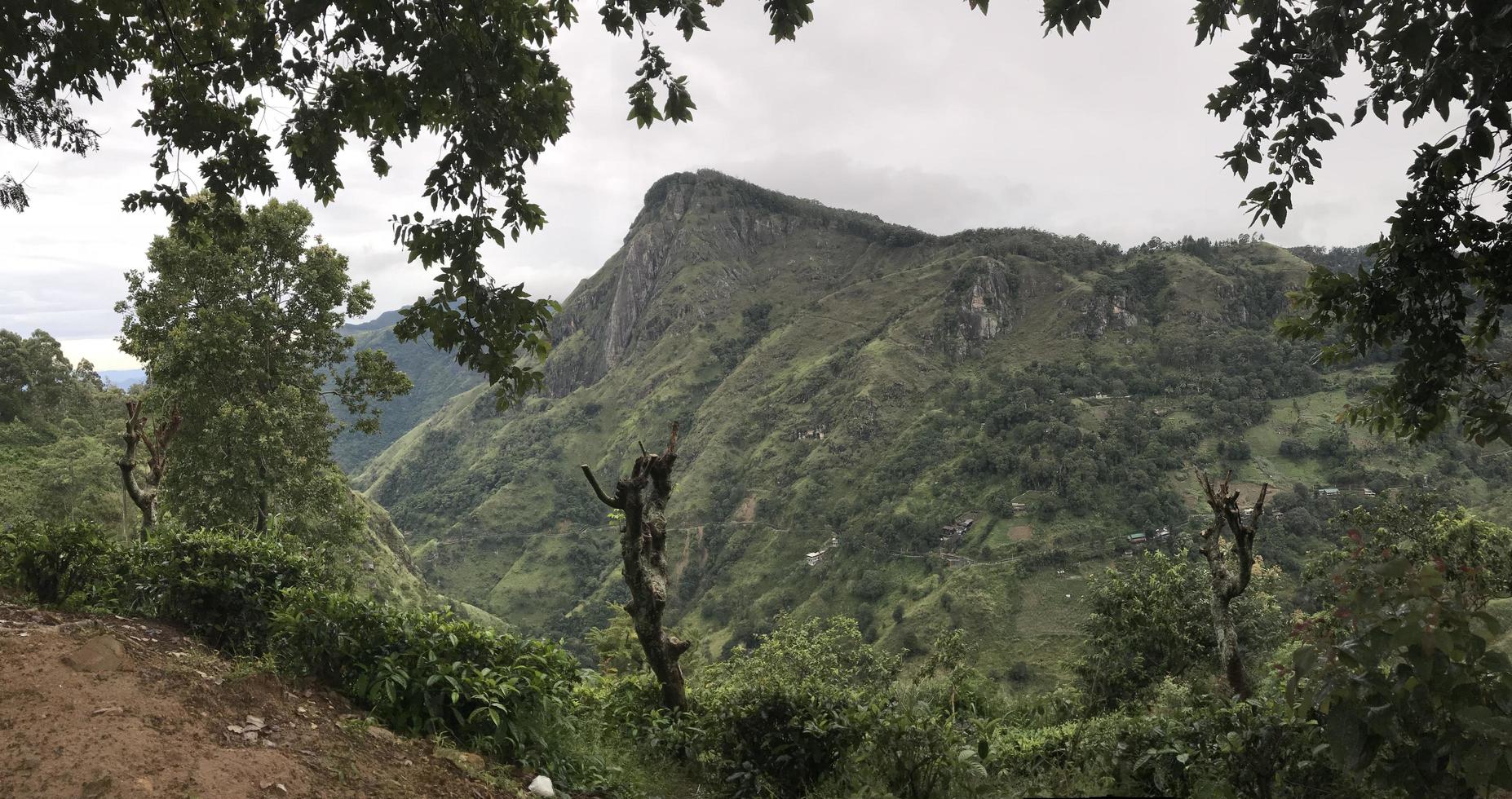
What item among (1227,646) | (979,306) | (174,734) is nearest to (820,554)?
(979,306)

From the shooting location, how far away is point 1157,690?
48.9 ft

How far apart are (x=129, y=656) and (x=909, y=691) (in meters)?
5.50

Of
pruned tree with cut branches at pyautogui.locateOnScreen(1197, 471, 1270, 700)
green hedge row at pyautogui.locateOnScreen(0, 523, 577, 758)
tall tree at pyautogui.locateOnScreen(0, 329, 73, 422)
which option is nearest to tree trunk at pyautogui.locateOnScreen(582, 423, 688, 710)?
green hedge row at pyautogui.locateOnScreen(0, 523, 577, 758)

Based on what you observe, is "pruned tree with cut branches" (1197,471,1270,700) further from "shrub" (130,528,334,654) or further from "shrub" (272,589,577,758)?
"shrub" (130,528,334,654)

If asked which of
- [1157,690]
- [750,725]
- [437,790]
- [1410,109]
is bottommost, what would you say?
[1157,690]

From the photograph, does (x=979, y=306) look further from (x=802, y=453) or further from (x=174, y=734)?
(x=174, y=734)

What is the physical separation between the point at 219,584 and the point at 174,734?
268 centimetres

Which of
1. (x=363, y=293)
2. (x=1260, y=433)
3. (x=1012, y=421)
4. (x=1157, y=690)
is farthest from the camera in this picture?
(x=1012, y=421)

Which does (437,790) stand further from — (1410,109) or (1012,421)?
(1012,421)

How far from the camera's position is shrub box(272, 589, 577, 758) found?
5.20 m

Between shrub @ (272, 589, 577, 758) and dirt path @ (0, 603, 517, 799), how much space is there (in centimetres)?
26

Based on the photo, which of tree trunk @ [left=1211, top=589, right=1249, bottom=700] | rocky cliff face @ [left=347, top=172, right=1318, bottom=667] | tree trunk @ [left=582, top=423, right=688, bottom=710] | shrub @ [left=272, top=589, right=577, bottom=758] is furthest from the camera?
rocky cliff face @ [left=347, top=172, right=1318, bottom=667]

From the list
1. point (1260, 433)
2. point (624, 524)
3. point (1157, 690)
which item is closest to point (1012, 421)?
point (1260, 433)

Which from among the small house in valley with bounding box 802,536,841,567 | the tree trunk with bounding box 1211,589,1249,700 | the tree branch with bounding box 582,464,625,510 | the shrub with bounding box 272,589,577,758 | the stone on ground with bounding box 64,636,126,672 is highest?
the tree branch with bounding box 582,464,625,510
